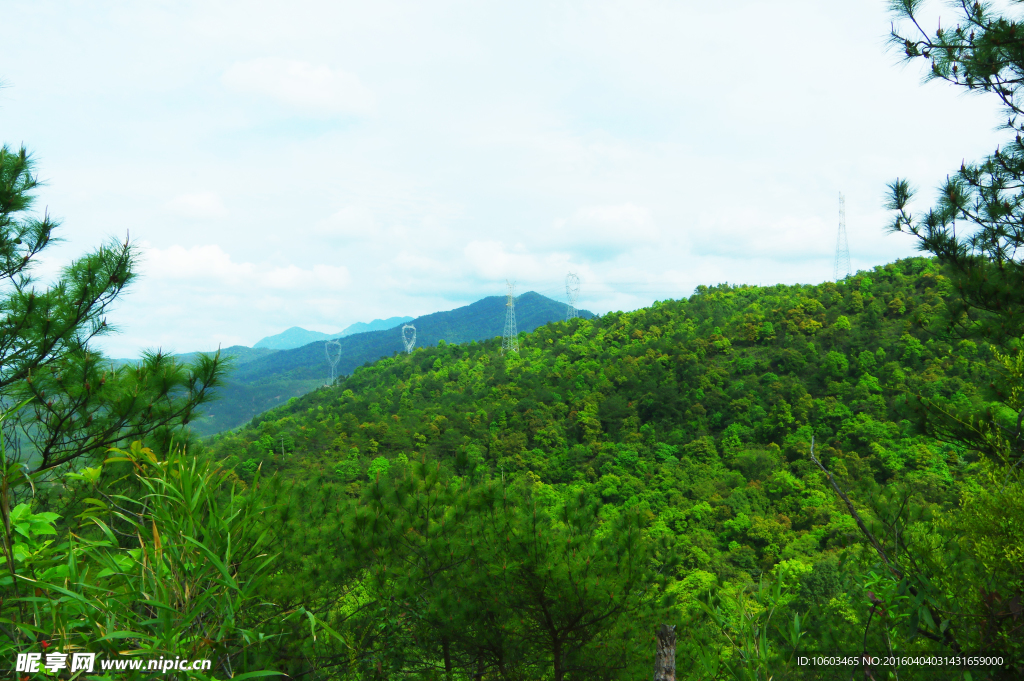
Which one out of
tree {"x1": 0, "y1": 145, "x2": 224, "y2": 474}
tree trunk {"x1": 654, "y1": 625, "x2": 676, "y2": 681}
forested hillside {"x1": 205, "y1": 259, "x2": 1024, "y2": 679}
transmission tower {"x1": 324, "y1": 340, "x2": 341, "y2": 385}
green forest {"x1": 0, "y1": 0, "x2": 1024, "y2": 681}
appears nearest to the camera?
green forest {"x1": 0, "y1": 0, "x2": 1024, "y2": 681}

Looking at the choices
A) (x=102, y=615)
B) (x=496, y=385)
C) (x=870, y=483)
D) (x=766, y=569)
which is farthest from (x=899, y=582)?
(x=496, y=385)

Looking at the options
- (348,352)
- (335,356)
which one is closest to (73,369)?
(335,356)

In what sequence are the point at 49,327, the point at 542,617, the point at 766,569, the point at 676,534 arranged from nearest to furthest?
the point at 49,327 → the point at 542,617 → the point at 766,569 → the point at 676,534

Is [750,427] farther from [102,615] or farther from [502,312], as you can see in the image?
[502,312]

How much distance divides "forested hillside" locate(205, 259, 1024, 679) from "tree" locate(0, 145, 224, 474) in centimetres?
111

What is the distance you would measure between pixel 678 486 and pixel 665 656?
2017 cm

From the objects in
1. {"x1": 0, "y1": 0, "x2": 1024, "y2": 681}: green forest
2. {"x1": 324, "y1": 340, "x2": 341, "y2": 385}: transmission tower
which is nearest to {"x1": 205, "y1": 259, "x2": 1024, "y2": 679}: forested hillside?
{"x1": 0, "y1": 0, "x2": 1024, "y2": 681}: green forest

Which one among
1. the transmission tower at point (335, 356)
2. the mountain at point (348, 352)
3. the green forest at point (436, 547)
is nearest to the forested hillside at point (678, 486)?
the green forest at point (436, 547)

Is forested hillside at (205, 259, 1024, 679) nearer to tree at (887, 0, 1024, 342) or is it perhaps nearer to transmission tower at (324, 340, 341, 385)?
tree at (887, 0, 1024, 342)

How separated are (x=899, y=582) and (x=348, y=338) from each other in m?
141

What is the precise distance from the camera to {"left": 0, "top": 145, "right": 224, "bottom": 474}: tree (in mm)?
3432

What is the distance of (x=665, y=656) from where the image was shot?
2.39m

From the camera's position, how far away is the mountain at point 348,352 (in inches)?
3078

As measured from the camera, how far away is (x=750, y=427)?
25188 mm
